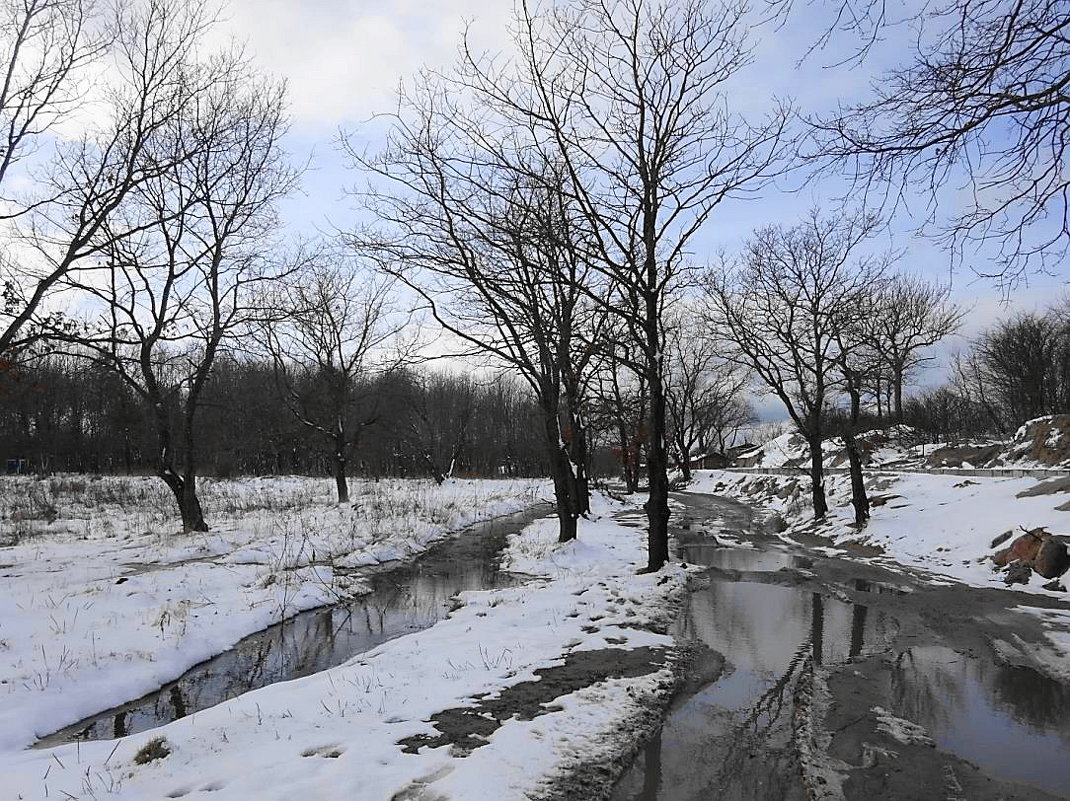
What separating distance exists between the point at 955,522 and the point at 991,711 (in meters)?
10.8

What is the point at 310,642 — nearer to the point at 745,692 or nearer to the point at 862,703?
the point at 745,692

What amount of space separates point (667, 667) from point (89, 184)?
12.8m

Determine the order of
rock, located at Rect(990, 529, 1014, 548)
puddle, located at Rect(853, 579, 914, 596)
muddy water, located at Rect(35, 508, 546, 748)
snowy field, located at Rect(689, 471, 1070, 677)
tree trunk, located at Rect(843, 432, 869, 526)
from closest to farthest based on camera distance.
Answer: muddy water, located at Rect(35, 508, 546, 748) < puddle, located at Rect(853, 579, 914, 596) < snowy field, located at Rect(689, 471, 1070, 677) < rock, located at Rect(990, 529, 1014, 548) < tree trunk, located at Rect(843, 432, 869, 526)

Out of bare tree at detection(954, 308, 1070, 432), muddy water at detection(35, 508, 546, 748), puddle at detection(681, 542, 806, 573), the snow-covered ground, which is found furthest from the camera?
bare tree at detection(954, 308, 1070, 432)

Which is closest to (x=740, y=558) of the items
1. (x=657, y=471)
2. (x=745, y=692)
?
(x=657, y=471)

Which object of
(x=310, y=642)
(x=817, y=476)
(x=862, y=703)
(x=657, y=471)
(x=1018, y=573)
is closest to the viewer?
(x=862, y=703)

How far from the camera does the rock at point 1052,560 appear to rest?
10492mm

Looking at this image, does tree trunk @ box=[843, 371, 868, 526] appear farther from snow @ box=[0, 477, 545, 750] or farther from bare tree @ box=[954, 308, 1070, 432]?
bare tree @ box=[954, 308, 1070, 432]

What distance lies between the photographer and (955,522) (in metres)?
14.7

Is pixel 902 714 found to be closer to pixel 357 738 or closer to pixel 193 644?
pixel 357 738

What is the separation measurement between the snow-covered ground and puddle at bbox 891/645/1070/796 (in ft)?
7.37

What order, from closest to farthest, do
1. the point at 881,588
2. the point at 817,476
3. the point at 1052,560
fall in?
the point at 1052,560 < the point at 881,588 < the point at 817,476

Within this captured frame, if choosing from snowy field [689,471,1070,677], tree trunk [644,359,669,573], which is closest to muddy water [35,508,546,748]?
tree trunk [644,359,669,573]

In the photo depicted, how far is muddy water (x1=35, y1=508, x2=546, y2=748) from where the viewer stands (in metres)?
6.41
